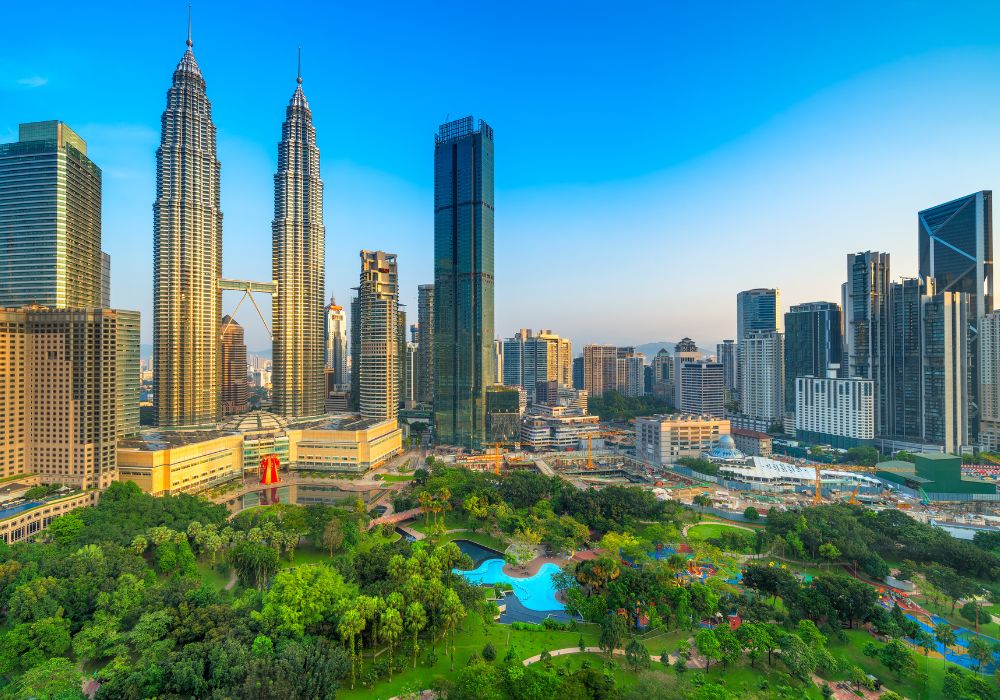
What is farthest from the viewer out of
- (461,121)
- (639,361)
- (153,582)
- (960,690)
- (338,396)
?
(639,361)

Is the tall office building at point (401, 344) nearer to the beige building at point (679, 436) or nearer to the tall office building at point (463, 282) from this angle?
the tall office building at point (463, 282)

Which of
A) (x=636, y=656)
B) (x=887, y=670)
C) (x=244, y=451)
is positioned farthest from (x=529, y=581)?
(x=244, y=451)

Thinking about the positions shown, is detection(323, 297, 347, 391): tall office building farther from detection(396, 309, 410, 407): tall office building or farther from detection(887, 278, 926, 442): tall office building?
detection(887, 278, 926, 442): tall office building

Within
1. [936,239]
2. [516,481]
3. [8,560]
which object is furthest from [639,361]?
[8,560]

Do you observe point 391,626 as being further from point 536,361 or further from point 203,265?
point 536,361

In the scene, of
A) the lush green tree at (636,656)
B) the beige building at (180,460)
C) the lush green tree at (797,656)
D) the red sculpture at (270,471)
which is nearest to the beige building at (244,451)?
the beige building at (180,460)

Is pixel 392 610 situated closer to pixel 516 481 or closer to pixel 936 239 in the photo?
A: pixel 516 481
